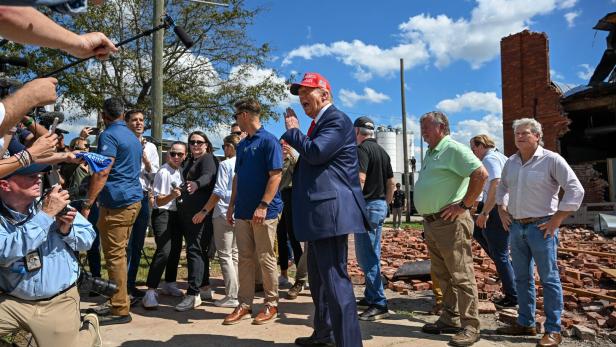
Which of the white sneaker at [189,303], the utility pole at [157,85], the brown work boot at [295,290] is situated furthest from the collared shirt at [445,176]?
the utility pole at [157,85]

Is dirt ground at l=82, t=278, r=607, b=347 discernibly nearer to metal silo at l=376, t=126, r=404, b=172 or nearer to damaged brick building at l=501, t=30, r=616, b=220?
damaged brick building at l=501, t=30, r=616, b=220

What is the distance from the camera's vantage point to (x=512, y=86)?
1900cm

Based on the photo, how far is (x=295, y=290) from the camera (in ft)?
17.9

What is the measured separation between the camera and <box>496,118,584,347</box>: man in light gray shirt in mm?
3732

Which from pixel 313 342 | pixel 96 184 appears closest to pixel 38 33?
pixel 96 184

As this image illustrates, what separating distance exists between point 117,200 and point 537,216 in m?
3.74

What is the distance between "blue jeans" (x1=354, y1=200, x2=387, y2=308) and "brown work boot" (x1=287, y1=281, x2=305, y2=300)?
0.97m

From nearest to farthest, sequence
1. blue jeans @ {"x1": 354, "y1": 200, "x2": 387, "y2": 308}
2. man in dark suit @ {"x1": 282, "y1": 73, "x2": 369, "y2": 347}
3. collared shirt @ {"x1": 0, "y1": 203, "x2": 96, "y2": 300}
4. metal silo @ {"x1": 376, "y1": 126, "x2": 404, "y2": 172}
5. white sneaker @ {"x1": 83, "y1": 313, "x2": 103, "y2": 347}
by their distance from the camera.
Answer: collared shirt @ {"x1": 0, "y1": 203, "x2": 96, "y2": 300} < white sneaker @ {"x1": 83, "y1": 313, "x2": 103, "y2": 347} < man in dark suit @ {"x1": 282, "y1": 73, "x2": 369, "y2": 347} < blue jeans @ {"x1": 354, "y1": 200, "x2": 387, "y2": 308} < metal silo @ {"x1": 376, "y1": 126, "x2": 404, "y2": 172}

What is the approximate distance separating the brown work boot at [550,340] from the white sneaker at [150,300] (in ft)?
11.9

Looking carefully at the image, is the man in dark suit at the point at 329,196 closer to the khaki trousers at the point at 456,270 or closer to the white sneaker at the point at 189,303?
the khaki trousers at the point at 456,270

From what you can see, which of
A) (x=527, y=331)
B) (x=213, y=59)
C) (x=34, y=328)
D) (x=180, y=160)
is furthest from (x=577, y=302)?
(x=213, y=59)

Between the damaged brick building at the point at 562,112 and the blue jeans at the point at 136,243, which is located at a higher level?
the damaged brick building at the point at 562,112

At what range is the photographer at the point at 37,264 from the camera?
8.58 feet

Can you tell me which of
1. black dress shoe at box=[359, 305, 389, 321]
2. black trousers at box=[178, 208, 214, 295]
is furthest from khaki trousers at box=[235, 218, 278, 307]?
black dress shoe at box=[359, 305, 389, 321]
